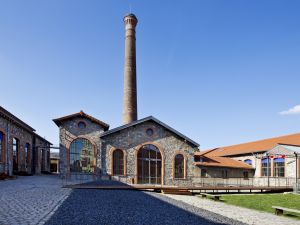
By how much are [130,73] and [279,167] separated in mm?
20258

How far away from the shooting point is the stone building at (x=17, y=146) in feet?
66.2

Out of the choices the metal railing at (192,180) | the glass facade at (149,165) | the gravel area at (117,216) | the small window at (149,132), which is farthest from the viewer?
the small window at (149,132)

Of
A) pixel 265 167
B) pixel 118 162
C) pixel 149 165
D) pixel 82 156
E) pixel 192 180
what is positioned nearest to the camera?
pixel 118 162

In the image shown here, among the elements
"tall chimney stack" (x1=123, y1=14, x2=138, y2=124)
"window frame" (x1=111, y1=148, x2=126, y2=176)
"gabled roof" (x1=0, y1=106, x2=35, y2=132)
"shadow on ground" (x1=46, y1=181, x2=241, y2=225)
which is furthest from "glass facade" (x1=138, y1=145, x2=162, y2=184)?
"shadow on ground" (x1=46, y1=181, x2=241, y2=225)

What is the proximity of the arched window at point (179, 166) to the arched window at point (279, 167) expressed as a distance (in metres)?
12.0

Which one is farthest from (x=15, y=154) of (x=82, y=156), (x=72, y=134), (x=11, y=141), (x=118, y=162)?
(x=118, y=162)

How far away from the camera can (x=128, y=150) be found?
77.5 feet

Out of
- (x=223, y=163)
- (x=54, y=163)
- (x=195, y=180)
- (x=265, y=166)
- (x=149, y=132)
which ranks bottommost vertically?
(x=54, y=163)

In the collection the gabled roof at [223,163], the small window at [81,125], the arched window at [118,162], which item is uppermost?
the small window at [81,125]

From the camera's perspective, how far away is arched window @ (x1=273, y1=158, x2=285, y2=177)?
29.3 meters

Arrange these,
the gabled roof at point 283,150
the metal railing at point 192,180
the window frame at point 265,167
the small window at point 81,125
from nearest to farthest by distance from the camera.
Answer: the metal railing at point 192,180, the small window at point 81,125, the gabled roof at point 283,150, the window frame at point 265,167

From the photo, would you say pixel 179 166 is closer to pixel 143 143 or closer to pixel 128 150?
pixel 143 143

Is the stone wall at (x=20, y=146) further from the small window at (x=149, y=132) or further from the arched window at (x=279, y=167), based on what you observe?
the arched window at (x=279, y=167)

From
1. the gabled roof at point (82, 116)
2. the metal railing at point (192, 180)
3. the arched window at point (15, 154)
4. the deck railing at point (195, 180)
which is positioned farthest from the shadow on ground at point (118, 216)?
the arched window at point (15, 154)
